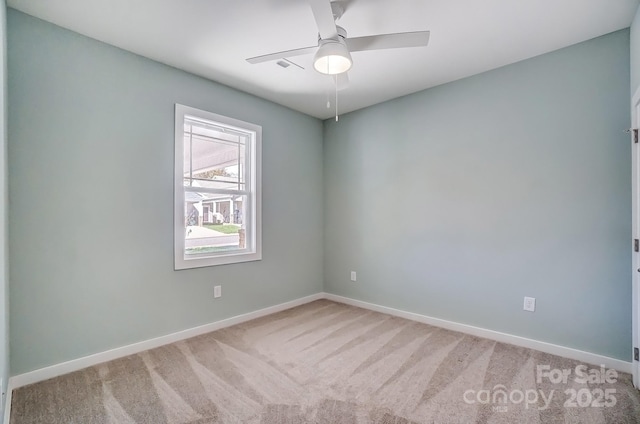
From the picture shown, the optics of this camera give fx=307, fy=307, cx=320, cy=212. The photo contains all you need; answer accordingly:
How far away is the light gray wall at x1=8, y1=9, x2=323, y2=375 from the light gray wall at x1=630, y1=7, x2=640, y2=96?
11.0 ft

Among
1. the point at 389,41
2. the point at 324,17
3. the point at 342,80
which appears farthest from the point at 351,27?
the point at 324,17

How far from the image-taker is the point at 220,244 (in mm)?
3371

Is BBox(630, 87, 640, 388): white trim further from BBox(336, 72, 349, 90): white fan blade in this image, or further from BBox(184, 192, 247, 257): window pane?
BBox(184, 192, 247, 257): window pane

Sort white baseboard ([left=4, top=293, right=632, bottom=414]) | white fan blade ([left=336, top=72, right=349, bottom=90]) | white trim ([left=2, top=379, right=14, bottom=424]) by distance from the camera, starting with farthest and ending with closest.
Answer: white fan blade ([left=336, top=72, right=349, bottom=90]) → white baseboard ([left=4, top=293, right=632, bottom=414]) → white trim ([left=2, top=379, right=14, bottom=424])

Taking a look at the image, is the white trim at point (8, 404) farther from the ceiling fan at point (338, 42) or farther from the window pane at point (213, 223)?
the ceiling fan at point (338, 42)

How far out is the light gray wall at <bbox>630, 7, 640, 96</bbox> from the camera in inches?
82.0

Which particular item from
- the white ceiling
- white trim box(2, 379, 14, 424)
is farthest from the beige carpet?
the white ceiling

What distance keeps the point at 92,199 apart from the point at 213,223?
3.67 ft

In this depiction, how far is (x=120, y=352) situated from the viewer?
255 cm

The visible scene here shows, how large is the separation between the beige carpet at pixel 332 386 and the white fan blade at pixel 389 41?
2.25m

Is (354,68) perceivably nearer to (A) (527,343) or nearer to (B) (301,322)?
(B) (301,322)

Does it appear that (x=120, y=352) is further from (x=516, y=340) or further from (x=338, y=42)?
(x=516, y=340)

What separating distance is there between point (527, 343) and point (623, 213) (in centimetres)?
130

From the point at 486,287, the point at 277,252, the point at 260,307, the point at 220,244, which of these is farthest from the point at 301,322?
the point at 486,287
